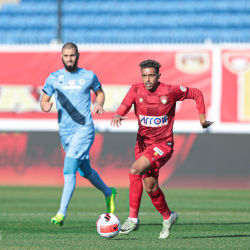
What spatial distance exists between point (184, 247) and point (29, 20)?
14.3 metres

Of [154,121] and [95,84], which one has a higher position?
[95,84]

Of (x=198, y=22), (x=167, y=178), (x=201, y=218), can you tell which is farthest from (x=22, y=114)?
(x=201, y=218)

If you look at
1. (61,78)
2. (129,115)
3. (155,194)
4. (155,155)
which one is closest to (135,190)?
(155,194)

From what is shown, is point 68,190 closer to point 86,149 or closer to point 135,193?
point 86,149

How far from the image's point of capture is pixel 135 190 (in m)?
5.48

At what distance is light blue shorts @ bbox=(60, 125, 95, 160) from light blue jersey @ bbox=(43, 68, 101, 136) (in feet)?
0.18

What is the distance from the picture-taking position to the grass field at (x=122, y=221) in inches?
194

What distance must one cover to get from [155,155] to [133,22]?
11.9 metres

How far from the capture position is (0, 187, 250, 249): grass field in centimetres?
492

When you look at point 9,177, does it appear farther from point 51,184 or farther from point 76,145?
point 76,145

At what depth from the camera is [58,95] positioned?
21.1 feet

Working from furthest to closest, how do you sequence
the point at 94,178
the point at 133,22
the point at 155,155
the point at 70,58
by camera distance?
the point at 133,22, the point at 94,178, the point at 70,58, the point at 155,155

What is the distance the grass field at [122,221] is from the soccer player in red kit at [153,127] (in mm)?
377

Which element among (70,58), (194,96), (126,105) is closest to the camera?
(126,105)
